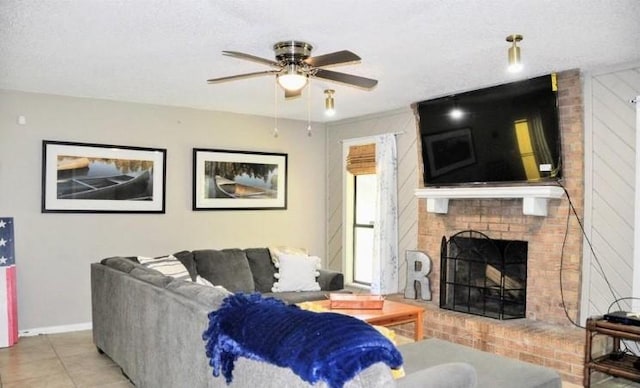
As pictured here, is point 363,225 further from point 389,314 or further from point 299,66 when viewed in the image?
point 299,66

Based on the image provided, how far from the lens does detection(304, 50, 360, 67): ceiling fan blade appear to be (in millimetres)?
2887

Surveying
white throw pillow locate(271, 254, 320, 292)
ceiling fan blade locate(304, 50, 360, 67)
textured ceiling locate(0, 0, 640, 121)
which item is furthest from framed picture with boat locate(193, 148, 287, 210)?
ceiling fan blade locate(304, 50, 360, 67)

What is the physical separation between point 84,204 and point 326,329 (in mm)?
4164

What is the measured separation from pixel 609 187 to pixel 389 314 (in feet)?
6.42

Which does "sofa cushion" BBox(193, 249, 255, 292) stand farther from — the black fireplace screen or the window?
the black fireplace screen

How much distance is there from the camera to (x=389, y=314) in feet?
12.7

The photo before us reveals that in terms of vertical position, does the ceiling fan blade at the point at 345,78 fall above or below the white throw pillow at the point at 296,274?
above

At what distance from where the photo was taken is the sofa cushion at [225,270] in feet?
16.3

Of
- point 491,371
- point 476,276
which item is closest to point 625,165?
point 476,276

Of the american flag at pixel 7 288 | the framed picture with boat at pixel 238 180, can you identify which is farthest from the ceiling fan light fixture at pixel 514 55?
the american flag at pixel 7 288

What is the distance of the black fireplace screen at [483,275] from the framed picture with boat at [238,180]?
2.26 metres

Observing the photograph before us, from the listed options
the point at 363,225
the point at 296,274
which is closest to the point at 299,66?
the point at 296,274

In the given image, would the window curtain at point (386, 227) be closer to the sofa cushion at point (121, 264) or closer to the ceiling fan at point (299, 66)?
the ceiling fan at point (299, 66)

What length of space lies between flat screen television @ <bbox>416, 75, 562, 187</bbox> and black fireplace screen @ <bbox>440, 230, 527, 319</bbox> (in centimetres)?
60
